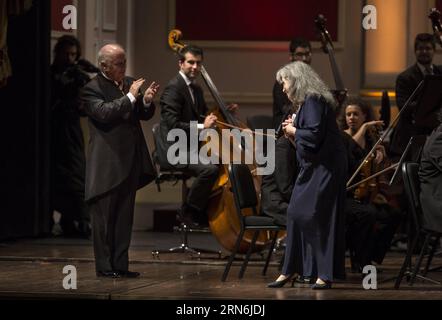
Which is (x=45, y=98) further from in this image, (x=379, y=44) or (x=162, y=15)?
(x=379, y=44)

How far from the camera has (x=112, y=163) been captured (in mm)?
7926

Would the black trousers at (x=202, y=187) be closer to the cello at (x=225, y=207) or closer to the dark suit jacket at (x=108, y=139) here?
the cello at (x=225, y=207)

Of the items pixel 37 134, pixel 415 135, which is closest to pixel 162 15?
pixel 37 134

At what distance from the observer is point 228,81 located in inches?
489

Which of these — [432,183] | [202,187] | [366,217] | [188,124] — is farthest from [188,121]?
[432,183]

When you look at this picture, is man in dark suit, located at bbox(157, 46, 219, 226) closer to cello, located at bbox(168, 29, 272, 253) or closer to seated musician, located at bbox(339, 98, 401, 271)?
cello, located at bbox(168, 29, 272, 253)

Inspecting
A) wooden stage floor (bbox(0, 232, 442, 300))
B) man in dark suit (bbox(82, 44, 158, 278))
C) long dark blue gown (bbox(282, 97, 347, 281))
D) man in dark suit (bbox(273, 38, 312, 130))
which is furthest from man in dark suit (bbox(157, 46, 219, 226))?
long dark blue gown (bbox(282, 97, 347, 281))

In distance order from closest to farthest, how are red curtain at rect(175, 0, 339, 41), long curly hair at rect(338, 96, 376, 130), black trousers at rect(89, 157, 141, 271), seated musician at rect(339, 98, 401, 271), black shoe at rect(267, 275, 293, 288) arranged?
black shoe at rect(267, 275, 293, 288) → black trousers at rect(89, 157, 141, 271) → seated musician at rect(339, 98, 401, 271) → long curly hair at rect(338, 96, 376, 130) → red curtain at rect(175, 0, 339, 41)

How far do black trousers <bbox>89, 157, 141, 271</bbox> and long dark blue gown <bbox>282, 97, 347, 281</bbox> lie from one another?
3.59ft

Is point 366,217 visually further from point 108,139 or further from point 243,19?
point 243,19

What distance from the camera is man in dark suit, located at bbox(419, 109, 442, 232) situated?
725cm

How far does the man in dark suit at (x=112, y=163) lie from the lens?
26.0 ft

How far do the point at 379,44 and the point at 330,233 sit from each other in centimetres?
499

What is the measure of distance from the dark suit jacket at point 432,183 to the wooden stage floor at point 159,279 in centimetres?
43
